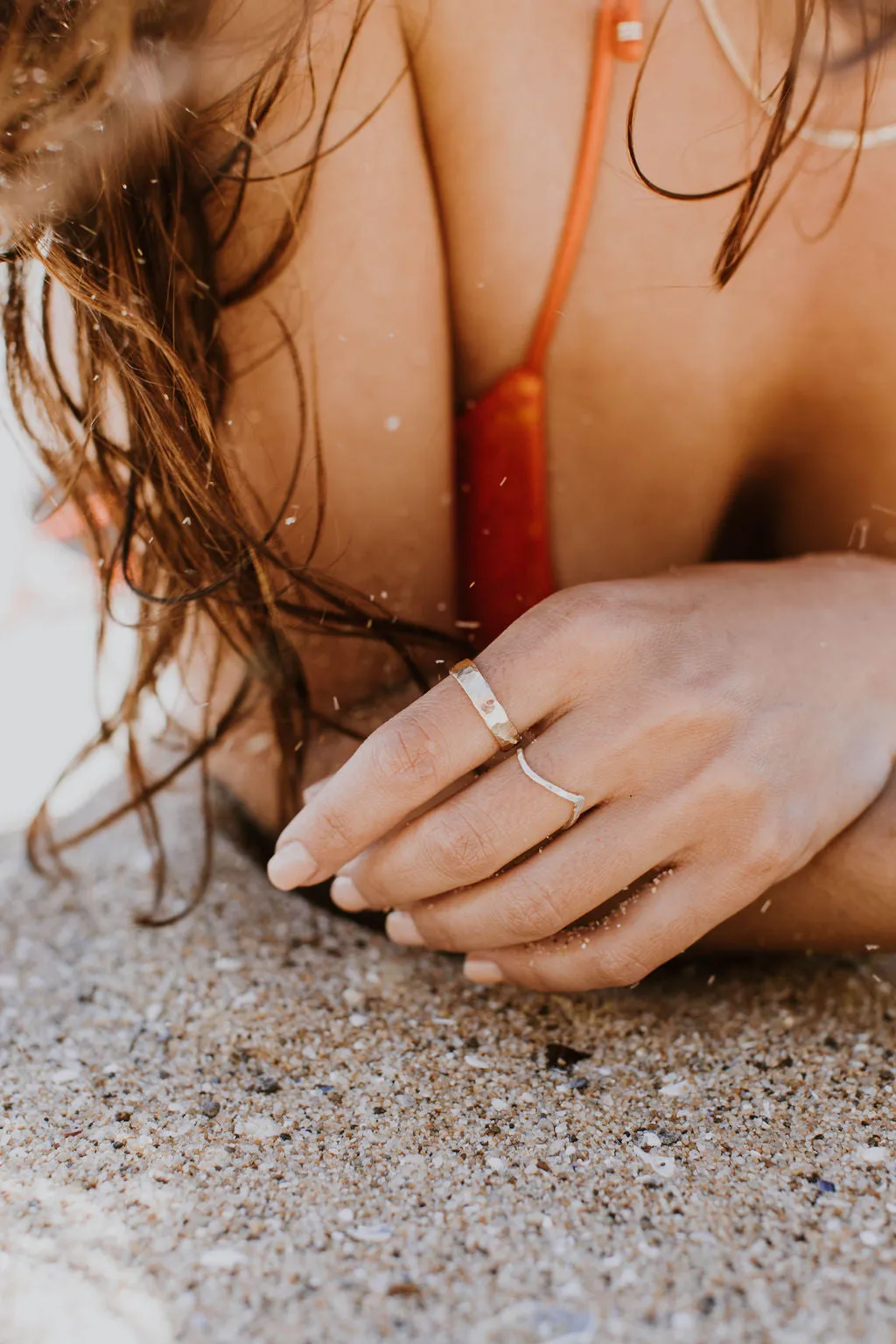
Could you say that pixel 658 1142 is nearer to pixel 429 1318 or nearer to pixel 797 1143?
pixel 797 1143

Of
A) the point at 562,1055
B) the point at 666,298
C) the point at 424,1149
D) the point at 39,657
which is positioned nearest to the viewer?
the point at 424,1149

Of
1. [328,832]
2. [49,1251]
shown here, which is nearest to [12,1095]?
[49,1251]

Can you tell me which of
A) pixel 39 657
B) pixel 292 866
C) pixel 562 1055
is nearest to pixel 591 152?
pixel 292 866

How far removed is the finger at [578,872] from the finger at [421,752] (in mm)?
88

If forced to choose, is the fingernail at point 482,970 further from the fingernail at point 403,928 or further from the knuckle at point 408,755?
the knuckle at point 408,755

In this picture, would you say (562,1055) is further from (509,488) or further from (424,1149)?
(509,488)

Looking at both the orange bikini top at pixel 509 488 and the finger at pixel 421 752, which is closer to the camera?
the finger at pixel 421 752

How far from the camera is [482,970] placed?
924 millimetres

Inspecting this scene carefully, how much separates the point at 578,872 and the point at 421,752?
150 mm

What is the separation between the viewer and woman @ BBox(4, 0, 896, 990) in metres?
0.84

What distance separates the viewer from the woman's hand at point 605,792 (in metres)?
0.83

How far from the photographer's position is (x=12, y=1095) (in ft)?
2.82

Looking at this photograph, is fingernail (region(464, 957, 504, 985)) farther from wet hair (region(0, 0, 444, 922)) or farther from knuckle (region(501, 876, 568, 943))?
wet hair (region(0, 0, 444, 922))

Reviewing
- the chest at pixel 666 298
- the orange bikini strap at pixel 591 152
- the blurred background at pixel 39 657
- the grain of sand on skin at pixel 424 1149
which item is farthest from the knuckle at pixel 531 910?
the blurred background at pixel 39 657
